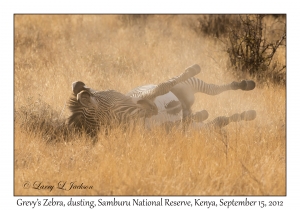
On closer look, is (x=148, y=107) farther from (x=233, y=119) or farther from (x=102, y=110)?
(x=233, y=119)

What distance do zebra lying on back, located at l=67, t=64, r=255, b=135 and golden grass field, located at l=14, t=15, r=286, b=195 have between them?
209mm

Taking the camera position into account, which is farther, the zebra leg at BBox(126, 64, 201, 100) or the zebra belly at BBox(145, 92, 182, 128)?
the zebra leg at BBox(126, 64, 201, 100)

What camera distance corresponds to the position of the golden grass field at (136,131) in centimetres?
445

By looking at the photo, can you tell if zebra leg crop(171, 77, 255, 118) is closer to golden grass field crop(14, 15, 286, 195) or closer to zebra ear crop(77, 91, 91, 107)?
golden grass field crop(14, 15, 286, 195)

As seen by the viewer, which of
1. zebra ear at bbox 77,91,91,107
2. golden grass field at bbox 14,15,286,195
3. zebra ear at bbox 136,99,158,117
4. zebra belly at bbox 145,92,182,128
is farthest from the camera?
zebra belly at bbox 145,92,182,128

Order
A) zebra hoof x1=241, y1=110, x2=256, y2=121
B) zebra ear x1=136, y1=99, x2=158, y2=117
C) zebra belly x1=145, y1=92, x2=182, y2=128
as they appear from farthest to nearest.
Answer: zebra hoof x1=241, y1=110, x2=256, y2=121 → zebra belly x1=145, y1=92, x2=182, y2=128 → zebra ear x1=136, y1=99, x2=158, y2=117

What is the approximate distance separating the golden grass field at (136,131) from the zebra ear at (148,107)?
25 cm

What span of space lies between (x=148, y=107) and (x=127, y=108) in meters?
0.28

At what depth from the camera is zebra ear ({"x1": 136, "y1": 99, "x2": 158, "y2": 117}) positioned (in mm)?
5570

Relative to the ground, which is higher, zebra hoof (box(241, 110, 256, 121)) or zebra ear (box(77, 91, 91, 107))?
zebra ear (box(77, 91, 91, 107))

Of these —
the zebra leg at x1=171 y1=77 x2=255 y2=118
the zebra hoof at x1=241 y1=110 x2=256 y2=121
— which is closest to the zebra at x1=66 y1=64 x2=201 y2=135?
the zebra leg at x1=171 y1=77 x2=255 y2=118

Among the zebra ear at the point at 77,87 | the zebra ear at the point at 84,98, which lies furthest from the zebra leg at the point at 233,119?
the zebra ear at the point at 77,87

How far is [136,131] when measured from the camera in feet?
17.6
